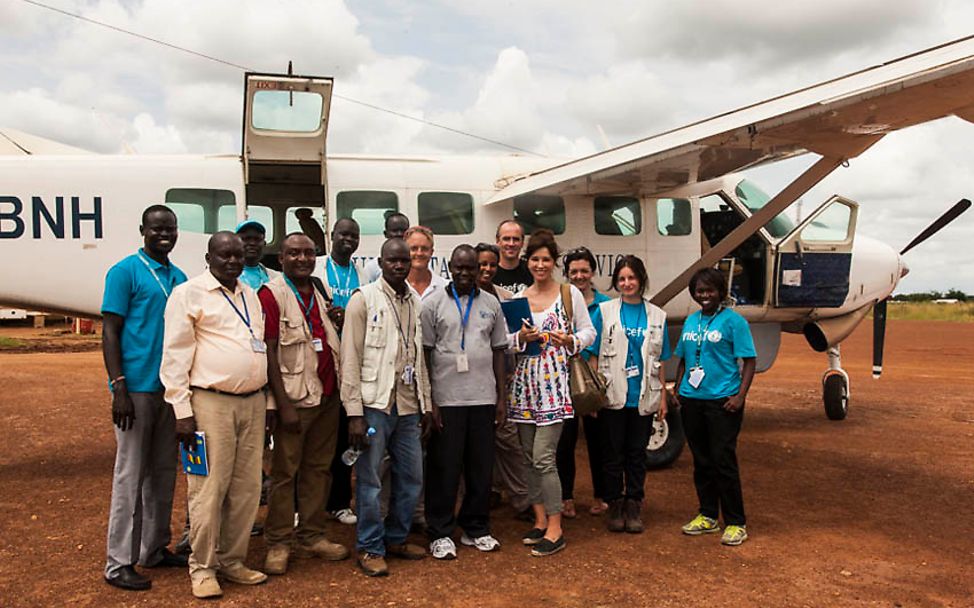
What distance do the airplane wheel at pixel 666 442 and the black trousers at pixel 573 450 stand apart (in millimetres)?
1730

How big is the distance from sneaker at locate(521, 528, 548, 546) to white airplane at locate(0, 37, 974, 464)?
8.37 feet

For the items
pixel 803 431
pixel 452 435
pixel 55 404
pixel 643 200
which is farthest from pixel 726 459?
pixel 55 404

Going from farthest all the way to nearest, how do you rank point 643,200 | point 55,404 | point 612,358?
point 55,404
point 643,200
point 612,358

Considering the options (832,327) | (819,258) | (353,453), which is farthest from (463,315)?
(832,327)

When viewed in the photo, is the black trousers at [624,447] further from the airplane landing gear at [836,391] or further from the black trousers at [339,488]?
the airplane landing gear at [836,391]

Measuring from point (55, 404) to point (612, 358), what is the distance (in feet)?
33.9

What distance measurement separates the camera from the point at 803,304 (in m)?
8.74

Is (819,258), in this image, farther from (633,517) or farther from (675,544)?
(675,544)

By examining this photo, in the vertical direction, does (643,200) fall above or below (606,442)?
above

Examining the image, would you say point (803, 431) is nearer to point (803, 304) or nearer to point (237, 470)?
point (803, 304)

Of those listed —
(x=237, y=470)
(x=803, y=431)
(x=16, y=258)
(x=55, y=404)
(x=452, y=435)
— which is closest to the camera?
(x=237, y=470)

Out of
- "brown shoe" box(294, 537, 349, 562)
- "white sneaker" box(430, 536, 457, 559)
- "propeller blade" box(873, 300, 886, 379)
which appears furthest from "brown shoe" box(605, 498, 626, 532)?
"propeller blade" box(873, 300, 886, 379)

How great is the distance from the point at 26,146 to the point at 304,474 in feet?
17.1

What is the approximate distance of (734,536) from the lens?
5.27 meters
